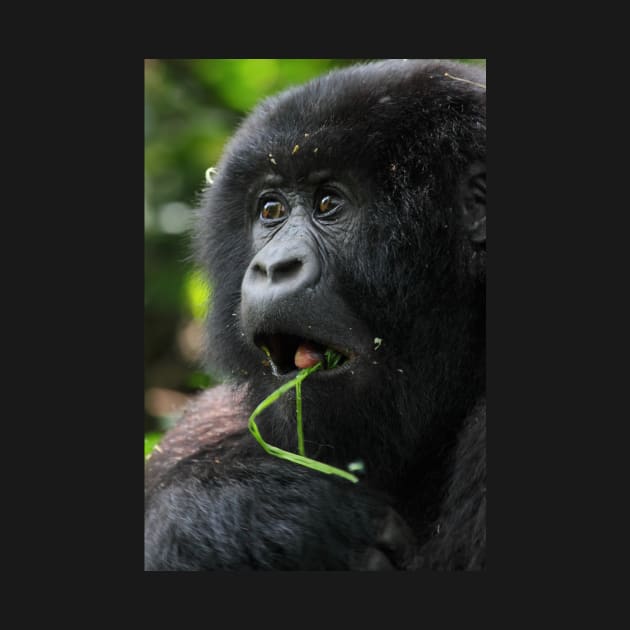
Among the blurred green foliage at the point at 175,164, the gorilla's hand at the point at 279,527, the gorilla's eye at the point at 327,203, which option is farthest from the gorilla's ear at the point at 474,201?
the blurred green foliage at the point at 175,164

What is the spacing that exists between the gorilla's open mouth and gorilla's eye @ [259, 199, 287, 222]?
612 millimetres

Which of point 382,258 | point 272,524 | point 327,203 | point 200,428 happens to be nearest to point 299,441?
point 272,524

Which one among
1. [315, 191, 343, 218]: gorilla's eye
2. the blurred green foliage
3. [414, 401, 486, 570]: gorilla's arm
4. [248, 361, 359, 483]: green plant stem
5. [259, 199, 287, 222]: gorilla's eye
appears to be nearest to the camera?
[414, 401, 486, 570]: gorilla's arm

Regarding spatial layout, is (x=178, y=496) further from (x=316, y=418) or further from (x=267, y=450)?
(x=316, y=418)

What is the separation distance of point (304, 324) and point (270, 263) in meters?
0.29

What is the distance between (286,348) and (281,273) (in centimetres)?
38

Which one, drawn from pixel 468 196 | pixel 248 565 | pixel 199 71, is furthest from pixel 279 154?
pixel 199 71

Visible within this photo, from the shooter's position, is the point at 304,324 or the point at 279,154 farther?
the point at 279,154

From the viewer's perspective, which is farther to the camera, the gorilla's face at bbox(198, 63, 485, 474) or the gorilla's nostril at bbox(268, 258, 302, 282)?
the gorilla's face at bbox(198, 63, 485, 474)

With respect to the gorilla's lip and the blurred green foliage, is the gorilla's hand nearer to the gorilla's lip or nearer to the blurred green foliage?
the gorilla's lip

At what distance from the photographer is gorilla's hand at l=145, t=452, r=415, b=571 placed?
3506 millimetres

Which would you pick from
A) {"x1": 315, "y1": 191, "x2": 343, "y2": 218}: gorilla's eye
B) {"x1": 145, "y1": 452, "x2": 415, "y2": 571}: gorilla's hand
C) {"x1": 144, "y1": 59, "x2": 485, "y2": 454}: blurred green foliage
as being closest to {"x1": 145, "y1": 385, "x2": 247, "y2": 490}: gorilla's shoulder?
{"x1": 145, "y1": 452, "x2": 415, "y2": 571}: gorilla's hand

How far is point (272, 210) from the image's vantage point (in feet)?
13.2

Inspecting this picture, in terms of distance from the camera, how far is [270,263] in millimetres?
3531
